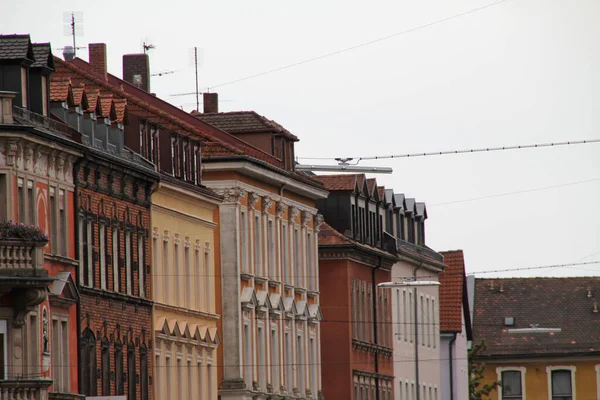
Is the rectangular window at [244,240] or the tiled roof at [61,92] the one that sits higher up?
the tiled roof at [61,92]

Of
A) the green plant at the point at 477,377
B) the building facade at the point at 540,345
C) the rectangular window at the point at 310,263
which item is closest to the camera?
the rectangular window at the point at 310,263

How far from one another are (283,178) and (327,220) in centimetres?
1289

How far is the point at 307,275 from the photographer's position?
269ft

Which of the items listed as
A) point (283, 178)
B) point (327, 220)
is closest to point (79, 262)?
point (283, 178)

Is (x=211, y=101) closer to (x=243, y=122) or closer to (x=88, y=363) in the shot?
(x=243, y=122)

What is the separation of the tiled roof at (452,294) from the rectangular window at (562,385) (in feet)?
46.1

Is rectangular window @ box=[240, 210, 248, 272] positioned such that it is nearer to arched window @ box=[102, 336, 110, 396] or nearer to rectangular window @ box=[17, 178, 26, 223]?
arched window @ box=[102, 336, 110, 396]

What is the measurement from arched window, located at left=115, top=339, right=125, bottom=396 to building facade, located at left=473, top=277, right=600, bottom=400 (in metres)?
59.7

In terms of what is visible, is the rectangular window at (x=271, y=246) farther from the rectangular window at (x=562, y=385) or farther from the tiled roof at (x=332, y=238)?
the rectangular window at (x=562, y=385)

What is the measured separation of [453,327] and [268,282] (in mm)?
32648

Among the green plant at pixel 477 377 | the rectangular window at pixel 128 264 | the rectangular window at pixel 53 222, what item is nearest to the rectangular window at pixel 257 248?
the rectangular window at pixel 128 264

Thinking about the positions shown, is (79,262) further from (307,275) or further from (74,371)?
(307,275)

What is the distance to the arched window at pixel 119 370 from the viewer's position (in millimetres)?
59656

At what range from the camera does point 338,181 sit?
90.5 metres
